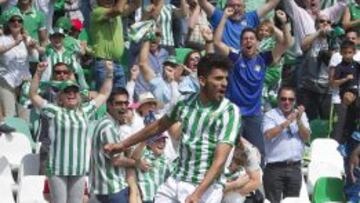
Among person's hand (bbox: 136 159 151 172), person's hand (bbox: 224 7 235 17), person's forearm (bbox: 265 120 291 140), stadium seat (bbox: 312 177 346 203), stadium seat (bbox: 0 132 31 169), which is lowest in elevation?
stadium seat (bbox: 312 177 346 203)

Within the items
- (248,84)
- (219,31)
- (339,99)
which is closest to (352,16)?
(339,99)

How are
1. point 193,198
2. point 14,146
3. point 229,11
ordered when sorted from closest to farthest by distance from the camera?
point 193,198 → point 14,146 → point 229,11

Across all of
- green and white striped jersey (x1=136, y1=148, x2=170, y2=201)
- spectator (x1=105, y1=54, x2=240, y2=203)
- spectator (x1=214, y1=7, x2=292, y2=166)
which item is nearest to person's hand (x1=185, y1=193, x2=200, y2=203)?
spectator (x1=105, y1=54, x2=240, y2=203)

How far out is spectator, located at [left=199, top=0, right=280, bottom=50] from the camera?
13.3m

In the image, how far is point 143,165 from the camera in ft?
34.8

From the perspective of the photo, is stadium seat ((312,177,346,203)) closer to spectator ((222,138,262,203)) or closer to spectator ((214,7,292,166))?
spectator ((214,7,292,166))

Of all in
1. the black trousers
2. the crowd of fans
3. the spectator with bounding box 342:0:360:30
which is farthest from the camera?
the spectator with bounding box 342:0:360:30

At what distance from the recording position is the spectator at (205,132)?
26.3 feet

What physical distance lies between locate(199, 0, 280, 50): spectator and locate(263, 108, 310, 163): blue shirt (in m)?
1.78

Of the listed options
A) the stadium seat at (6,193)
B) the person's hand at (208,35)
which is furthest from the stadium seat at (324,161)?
the stadium seat at (6,193)

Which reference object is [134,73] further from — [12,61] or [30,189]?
[30,189]

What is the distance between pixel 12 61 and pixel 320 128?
11.4ft

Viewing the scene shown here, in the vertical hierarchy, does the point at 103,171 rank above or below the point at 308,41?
below

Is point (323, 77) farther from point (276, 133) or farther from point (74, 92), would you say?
point (74, 92)
